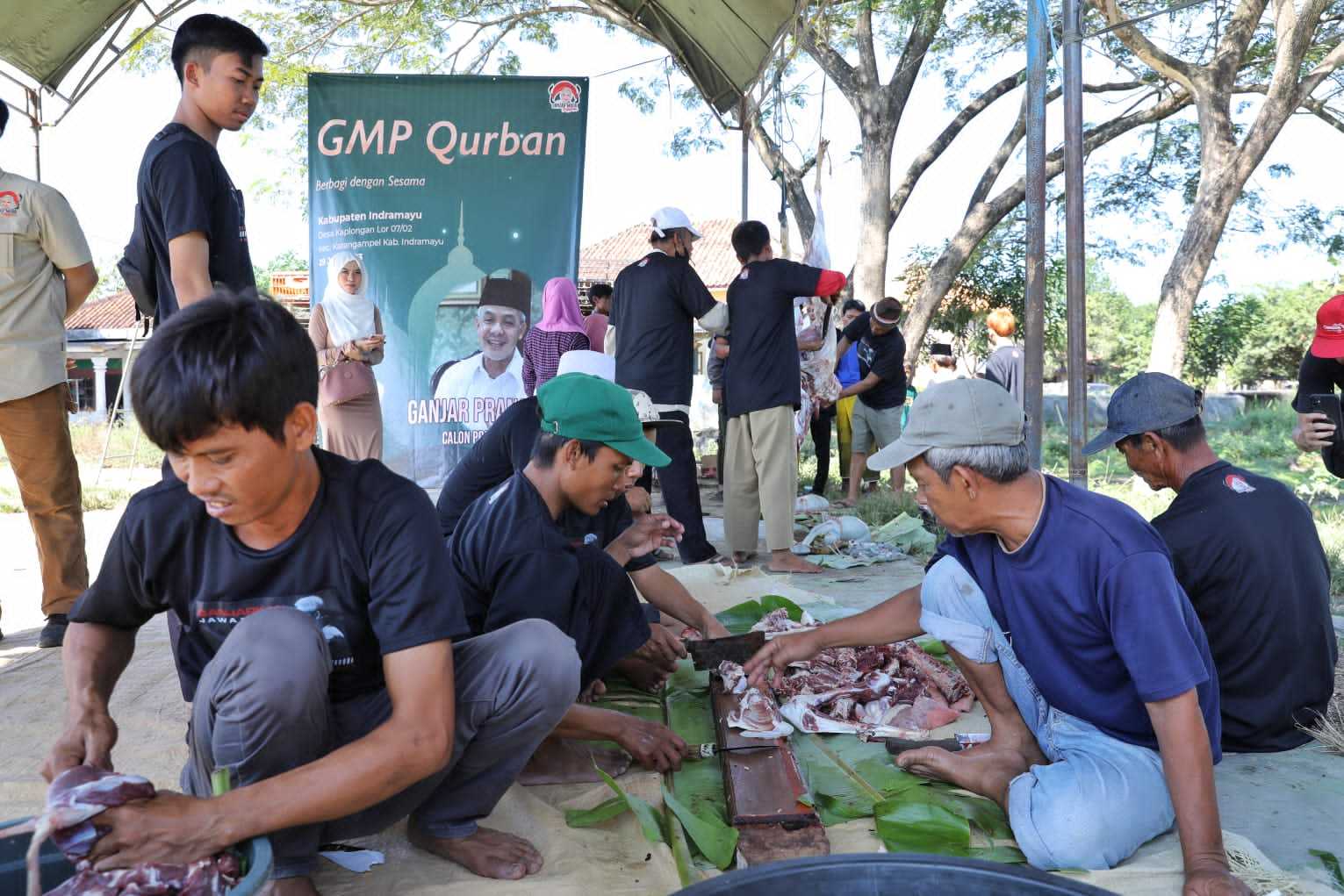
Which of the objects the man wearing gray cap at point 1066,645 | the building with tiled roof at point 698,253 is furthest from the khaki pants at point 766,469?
the building with tiled roof at point 698,253

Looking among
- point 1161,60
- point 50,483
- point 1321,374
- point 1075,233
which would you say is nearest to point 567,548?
point 50,483

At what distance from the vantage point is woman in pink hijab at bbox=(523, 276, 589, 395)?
6.00 m

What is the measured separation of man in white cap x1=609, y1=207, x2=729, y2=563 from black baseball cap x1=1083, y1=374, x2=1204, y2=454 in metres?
2.93

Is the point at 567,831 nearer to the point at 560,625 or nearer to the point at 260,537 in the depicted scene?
the point at 560,625

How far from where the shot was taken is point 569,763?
8.57 ft

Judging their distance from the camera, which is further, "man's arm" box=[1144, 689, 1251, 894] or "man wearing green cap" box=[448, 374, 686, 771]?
"man wearing green cap" box=[448, 374, 686, 771]

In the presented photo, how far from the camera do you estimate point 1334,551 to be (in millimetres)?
5043

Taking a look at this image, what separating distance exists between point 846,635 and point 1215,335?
24.1 metres

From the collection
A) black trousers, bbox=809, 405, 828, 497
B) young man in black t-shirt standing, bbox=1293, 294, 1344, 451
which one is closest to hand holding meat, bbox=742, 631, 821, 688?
young man in black t-shirt standing, bbox=1293, 294, 1344, 451

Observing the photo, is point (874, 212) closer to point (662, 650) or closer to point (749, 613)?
point (749, 613)

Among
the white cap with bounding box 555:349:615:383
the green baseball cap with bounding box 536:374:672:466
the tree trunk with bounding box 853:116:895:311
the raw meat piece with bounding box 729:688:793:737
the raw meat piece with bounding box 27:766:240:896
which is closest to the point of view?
the raw meat piece with bounding box 27:766:240:896

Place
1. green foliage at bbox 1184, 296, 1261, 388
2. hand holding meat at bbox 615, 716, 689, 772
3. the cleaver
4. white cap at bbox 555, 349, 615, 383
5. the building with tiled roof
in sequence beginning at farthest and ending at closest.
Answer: the building with tiled roof
green foliage at bbox 1184, 296, 1261, 388
white cap at bbox 555, 349, 615, 383
the cleaver
hand holding meat at bbox 615, 716, 689, 772

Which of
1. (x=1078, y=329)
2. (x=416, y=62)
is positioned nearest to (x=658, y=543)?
(x=1078, y=329)

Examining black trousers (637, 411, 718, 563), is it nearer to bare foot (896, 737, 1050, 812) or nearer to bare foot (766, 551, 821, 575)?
bare foot (766, 551, 821, 575)
